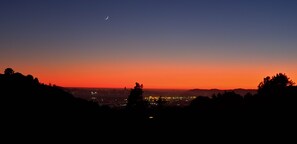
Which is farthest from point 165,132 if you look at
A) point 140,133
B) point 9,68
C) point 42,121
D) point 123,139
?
point 9,68

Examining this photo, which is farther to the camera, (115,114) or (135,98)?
(135,98)

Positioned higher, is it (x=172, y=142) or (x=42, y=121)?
(x=42, y=121)

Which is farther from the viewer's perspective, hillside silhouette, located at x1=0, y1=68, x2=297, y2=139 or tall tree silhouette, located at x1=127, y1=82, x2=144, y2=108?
tall tree silhouette, located at x1=127, y1=82, x2=144, y2=108

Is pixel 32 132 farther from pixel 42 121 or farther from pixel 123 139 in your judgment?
pixel 123 139

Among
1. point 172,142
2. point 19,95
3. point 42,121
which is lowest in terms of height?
point 172,142

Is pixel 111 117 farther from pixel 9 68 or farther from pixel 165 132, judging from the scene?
pixel 9 68

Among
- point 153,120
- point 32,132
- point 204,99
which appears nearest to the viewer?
point 32,132

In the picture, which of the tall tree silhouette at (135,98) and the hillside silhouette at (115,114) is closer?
the hillside silhouette at (115,114)

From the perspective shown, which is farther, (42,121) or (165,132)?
(165,132)

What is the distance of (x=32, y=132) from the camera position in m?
40.2

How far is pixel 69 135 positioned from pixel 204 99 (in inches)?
1380

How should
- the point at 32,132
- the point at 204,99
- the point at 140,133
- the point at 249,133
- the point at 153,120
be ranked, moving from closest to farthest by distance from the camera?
the point at 32,132, the point at 249,133, the point at 140,133, the point at 153,120, the point at 204,99

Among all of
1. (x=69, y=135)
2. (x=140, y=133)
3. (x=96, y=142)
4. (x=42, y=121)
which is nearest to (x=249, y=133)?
(x=140, y=133)

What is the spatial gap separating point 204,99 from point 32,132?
39.3 meters
